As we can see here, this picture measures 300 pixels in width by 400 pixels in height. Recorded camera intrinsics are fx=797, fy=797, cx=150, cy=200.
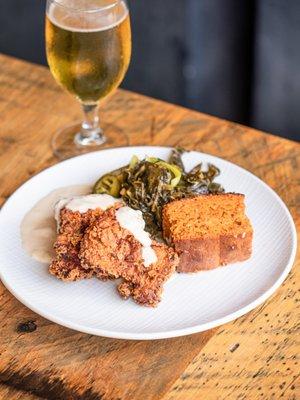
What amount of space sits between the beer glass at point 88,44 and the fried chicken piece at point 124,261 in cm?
44

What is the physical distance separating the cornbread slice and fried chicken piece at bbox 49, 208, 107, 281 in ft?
0.47

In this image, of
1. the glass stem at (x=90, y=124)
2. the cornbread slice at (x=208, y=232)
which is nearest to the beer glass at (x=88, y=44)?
the glass stem at (x=90, y=124)

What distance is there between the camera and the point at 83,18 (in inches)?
63.6

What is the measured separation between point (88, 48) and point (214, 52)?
1467 millimetres

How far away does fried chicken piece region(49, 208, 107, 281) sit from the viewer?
137cm

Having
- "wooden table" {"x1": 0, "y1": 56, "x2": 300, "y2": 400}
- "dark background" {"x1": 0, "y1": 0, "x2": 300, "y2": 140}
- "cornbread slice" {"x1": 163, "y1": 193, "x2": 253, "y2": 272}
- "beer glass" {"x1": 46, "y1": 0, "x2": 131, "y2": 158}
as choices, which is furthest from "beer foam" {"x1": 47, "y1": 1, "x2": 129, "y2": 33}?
"dark background" {"x1": 0, "y1": 0, "x2": 300, "y2": 140}

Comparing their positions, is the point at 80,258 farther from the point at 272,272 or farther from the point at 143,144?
the point at 143,144

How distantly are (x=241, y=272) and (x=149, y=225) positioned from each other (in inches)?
8.3

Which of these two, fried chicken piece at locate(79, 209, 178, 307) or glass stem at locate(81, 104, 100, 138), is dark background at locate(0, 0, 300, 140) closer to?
glass stem at locate(81, 104, 100, 138)

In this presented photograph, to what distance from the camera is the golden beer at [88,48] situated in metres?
1.62

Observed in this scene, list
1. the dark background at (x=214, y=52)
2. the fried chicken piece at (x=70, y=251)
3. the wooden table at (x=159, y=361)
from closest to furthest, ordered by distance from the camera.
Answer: the wooden table at (x=159, y=361)
the fried chicken piece at (x=70, y=251)
the dark background at (x=214, y=52)

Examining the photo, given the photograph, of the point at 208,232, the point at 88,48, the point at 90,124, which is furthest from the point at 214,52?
the point at 208,232

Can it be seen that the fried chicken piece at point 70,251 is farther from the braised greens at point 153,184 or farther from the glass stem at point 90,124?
the glass stem at point 90,124

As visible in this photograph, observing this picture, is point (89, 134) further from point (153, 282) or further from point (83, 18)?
point (153, 282)
